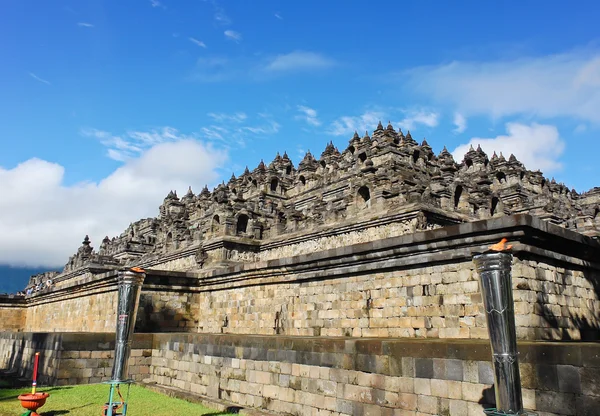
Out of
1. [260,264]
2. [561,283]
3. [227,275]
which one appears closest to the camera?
[561,283]

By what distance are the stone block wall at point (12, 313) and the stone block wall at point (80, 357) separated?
18358mm

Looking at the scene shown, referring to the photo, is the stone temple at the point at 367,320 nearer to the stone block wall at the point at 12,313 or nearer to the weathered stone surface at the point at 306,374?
the weathered stone surface at the point at 306,374

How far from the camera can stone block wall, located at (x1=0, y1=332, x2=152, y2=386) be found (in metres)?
12.6

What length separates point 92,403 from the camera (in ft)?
33.5

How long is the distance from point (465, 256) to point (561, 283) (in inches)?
72.8

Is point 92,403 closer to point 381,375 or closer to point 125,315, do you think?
point 125,315

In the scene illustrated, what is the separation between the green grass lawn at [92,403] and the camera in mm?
9258

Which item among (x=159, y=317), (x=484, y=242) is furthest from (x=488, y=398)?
(x=159, y=317)

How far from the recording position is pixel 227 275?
15.4m

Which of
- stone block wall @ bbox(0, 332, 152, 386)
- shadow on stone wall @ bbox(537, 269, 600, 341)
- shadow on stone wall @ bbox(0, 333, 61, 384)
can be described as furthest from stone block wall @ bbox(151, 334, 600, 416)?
shadow on stone wall @ bbox(0, 333, 61, 384)

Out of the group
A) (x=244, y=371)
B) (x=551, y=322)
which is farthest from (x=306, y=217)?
(x=551, y=322)

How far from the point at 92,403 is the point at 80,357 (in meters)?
2.99

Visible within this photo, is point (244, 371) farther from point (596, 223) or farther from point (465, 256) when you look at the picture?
point (596, 223)

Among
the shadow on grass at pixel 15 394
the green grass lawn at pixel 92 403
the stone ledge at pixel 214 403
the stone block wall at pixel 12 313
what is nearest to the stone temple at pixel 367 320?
the stone ledge at pixel 214 403
